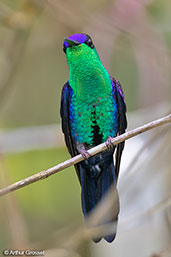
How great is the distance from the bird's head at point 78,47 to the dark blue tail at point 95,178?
885 millimetres

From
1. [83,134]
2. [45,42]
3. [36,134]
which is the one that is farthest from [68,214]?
[83,134]

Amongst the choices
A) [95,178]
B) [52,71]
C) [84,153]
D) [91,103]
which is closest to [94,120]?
[91,103]

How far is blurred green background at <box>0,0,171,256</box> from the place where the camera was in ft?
12.5

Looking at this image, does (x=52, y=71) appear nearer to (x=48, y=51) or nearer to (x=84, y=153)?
(x=48, y=51)

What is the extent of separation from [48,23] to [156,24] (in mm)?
1288

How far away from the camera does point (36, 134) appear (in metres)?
4.81

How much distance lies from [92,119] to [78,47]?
0.60 metres

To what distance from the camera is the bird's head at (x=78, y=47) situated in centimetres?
307

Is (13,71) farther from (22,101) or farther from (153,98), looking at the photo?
(22,101)

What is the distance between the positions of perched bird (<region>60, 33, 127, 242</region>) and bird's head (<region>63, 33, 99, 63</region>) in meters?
0.02

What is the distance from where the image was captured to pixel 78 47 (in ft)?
10.2

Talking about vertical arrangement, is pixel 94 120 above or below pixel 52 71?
below

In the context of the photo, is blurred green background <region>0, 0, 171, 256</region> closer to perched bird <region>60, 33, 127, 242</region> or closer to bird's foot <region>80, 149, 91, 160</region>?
perched bird <region>60, 33, 127, 242</region>

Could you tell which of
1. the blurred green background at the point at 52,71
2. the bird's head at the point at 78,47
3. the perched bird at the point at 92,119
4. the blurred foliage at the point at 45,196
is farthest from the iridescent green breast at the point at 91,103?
the blurred foliage at the point at 45,196
